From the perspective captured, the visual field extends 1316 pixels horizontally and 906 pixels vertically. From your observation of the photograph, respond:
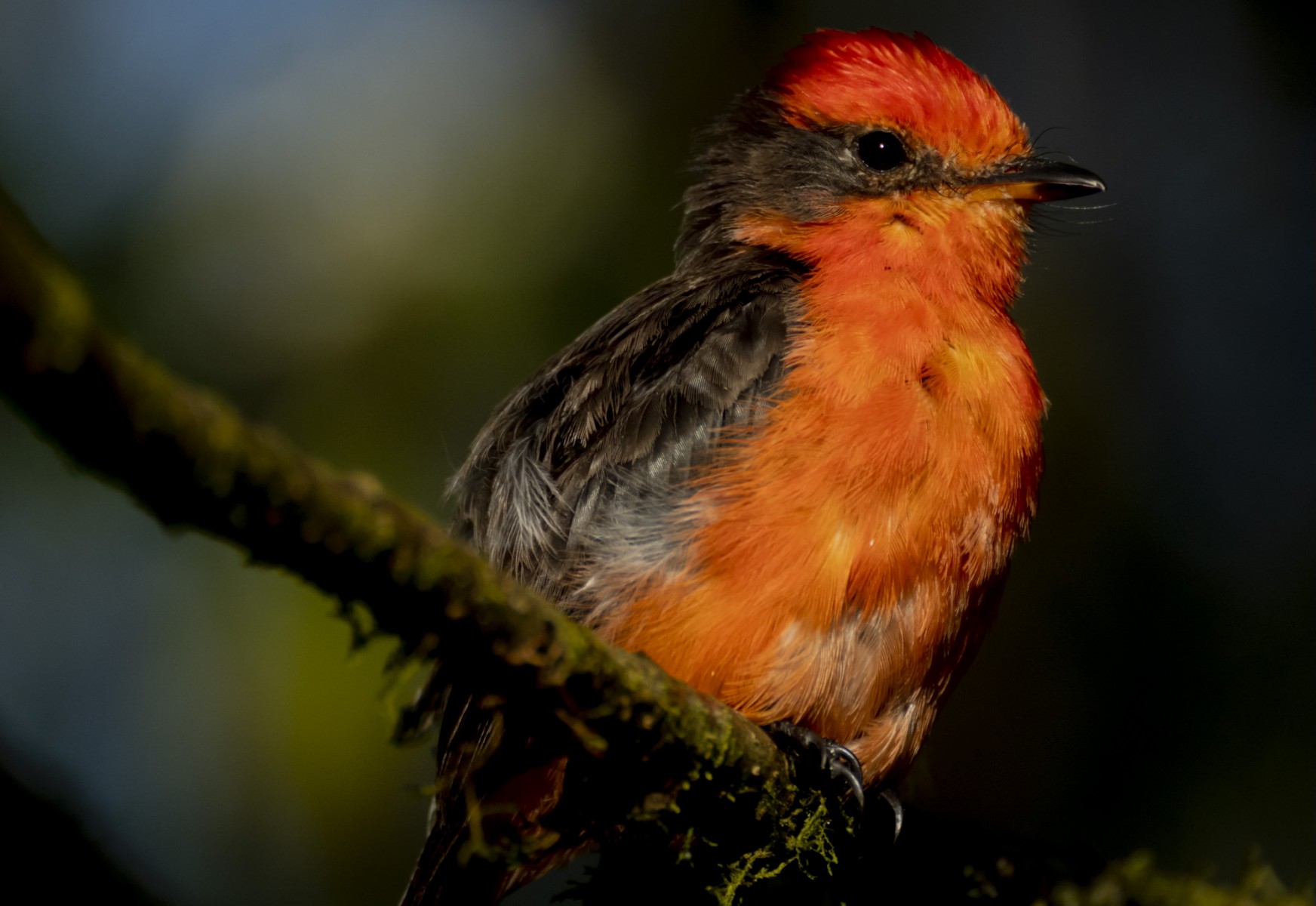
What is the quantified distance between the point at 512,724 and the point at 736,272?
2.14 m

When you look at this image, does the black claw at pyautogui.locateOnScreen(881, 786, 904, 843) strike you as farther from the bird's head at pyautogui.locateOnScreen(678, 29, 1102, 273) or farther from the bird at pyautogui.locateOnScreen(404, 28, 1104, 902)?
the bird's head at pyautogui.locateOnScreen(678, 29, 1102, 273)

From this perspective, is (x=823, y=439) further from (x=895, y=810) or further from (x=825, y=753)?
(x=895, y=810)

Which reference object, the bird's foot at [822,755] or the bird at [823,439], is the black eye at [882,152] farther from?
the bird's foot at [822,755]

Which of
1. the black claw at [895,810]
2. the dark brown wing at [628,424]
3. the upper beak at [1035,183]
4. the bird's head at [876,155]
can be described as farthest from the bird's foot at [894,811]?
the upper beak at [1035,183]

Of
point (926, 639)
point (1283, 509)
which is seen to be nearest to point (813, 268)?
point (926, 639)

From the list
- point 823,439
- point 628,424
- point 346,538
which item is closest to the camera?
point 346,538

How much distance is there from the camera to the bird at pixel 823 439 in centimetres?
327

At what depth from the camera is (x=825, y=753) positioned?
323 centimetres

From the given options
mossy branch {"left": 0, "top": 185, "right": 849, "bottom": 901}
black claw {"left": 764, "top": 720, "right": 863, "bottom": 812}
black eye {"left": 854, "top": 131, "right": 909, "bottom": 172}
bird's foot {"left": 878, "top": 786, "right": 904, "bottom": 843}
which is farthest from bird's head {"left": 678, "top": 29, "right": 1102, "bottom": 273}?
mossy branch {"left": 0, "top": 185, "right": 849, "bottom": 901}

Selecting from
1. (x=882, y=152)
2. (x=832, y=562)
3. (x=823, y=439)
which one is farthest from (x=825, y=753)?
(x=882, y=152)

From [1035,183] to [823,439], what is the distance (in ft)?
4.78

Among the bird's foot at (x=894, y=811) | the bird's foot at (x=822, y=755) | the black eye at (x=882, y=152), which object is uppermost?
the black eye at (x=882, y=152)

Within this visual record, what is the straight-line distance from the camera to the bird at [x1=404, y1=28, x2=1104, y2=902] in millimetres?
3266

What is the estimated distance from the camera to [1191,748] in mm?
6465
